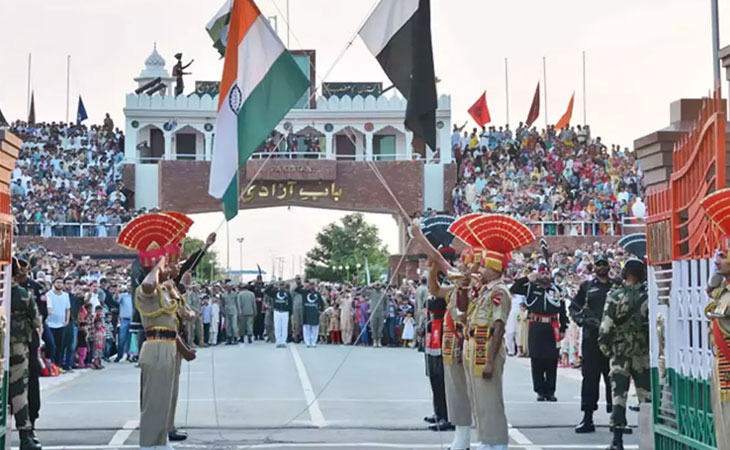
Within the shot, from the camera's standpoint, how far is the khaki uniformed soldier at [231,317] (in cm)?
3809

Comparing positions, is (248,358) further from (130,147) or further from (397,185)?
(130,147)

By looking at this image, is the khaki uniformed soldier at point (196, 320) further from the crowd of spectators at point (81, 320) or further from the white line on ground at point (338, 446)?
the white line on ground at point (338, 446)

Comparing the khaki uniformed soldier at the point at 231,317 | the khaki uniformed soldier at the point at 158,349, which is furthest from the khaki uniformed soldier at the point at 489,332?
the khaki uniformed soldier at the point at 231,317

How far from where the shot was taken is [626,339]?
42.0 feet

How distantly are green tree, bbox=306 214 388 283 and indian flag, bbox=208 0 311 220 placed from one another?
279 ft

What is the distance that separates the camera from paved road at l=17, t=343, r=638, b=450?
1345 centimetres

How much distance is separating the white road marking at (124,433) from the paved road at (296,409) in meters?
0.01

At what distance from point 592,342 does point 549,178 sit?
41.0 m

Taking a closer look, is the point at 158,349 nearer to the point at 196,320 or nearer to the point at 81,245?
the point at 196,320

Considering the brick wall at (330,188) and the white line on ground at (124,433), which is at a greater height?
the brick wall at (330,188)

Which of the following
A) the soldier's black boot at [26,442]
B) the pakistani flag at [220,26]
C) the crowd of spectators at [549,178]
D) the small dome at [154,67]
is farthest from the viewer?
the small dome at [154,67]

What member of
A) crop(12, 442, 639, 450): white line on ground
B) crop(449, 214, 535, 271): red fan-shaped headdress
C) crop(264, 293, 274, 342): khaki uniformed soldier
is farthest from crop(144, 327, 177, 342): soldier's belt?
crop(264, 293, 274, 342): khaki uniformed soldier

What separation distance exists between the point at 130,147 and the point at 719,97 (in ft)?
176

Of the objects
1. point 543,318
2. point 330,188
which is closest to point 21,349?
point 543,318
